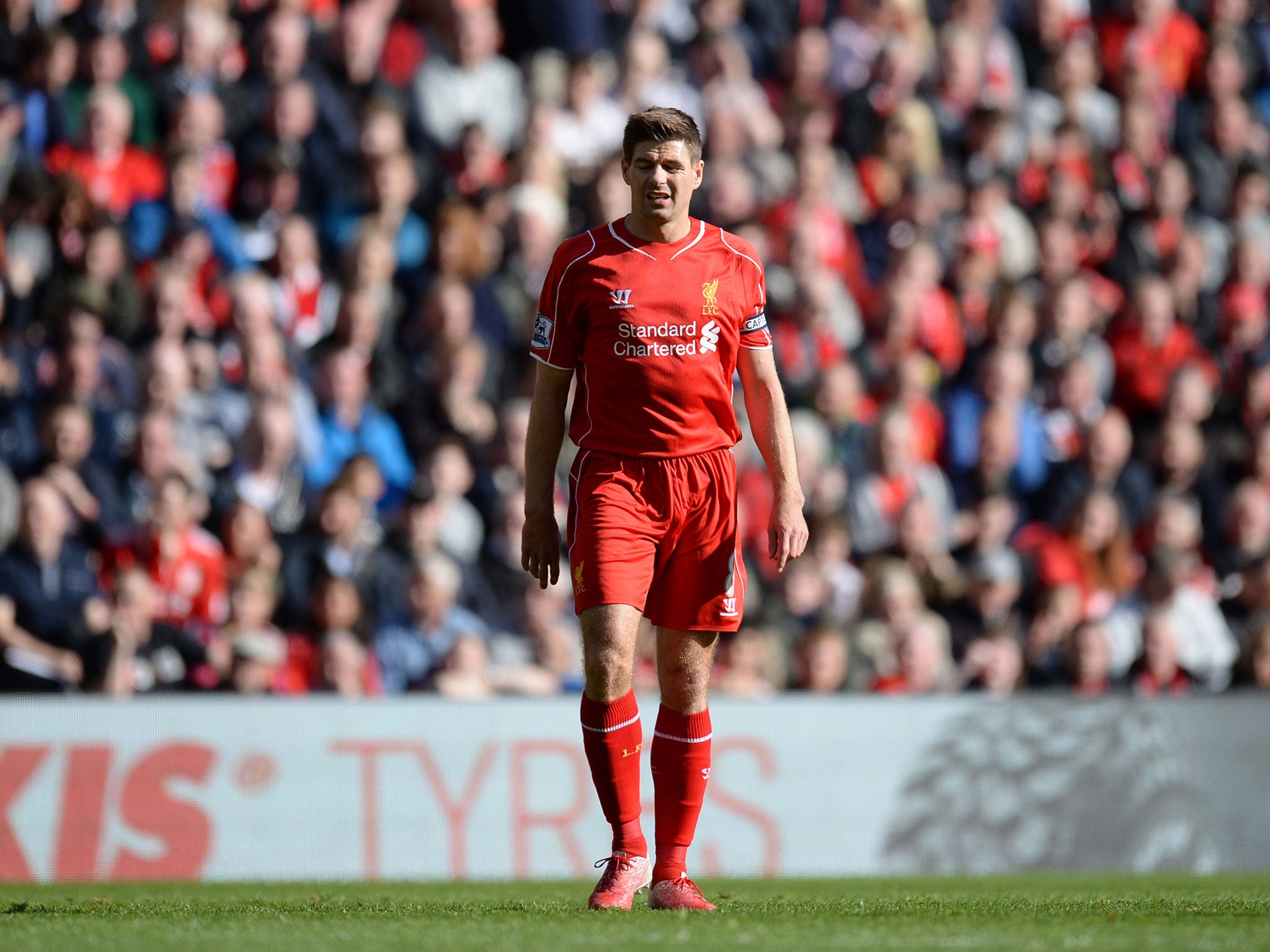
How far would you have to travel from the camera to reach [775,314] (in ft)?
40.2

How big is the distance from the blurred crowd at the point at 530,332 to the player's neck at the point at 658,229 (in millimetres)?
4279

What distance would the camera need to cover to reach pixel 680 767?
5.93 m

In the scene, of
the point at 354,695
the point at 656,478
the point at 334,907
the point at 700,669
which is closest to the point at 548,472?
the point at 656,478

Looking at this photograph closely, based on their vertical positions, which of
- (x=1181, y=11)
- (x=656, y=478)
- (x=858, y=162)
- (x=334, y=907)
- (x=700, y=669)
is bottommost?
(x=334, y=907)

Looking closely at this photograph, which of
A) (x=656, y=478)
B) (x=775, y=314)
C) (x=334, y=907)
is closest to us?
(x=656, y=478)

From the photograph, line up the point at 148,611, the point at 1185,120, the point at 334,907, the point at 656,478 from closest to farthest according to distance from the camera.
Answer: the point at 656,478, the point at 334,907, the point at 148,611, the point at 1185,120

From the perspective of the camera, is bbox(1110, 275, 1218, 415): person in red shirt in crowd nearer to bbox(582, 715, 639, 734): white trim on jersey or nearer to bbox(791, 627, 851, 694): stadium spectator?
bbox(791, 627, 851, 694): stadium spectator

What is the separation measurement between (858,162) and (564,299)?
8027mm

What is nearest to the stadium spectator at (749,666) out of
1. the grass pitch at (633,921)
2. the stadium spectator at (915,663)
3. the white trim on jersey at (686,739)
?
the stadium spectator at (915,663)

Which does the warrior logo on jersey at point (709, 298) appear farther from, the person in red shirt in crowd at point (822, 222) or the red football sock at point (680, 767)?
the person in red shirt in crowd at point (822, 222)

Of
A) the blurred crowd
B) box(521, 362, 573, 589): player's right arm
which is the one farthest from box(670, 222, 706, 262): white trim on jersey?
the blurred crowd

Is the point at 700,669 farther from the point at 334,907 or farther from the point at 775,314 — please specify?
the point at 775,314

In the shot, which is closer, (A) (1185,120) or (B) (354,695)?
(B) (354,695)

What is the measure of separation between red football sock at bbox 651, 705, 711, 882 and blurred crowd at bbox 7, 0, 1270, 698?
392cm
